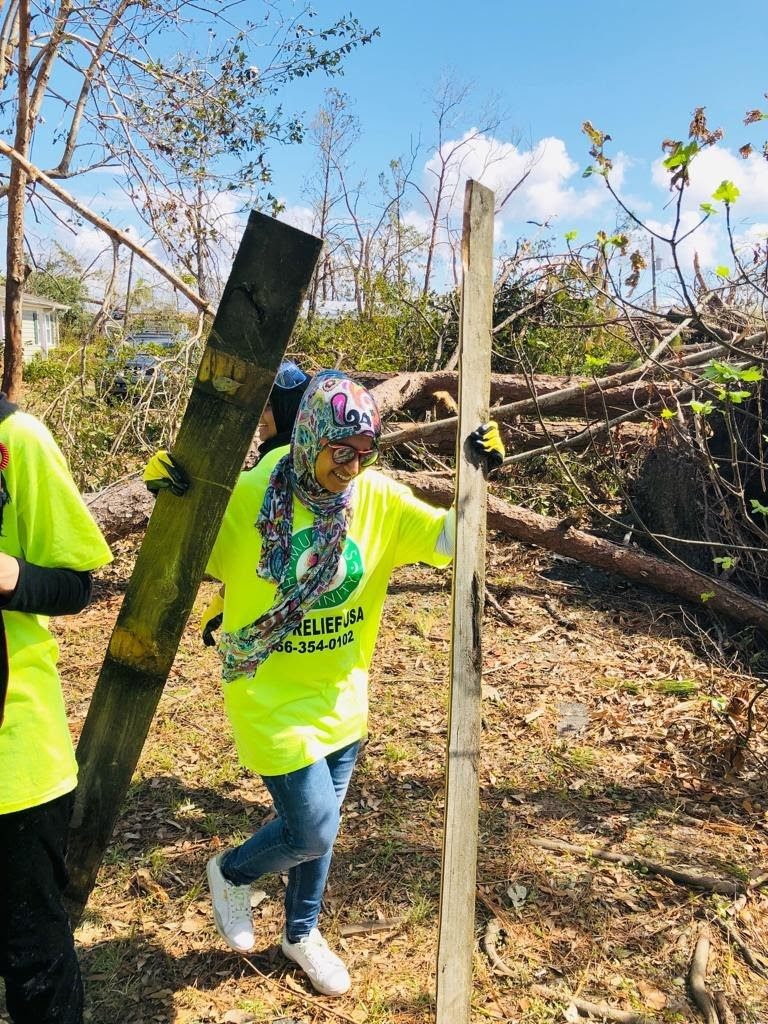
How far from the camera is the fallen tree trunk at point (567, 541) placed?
17.7ft

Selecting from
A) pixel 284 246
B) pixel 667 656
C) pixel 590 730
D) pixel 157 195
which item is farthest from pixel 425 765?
pixel 157 195

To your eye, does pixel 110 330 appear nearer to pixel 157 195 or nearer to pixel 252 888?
pixel 157 195

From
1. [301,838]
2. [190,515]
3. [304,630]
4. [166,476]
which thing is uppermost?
[166,476]

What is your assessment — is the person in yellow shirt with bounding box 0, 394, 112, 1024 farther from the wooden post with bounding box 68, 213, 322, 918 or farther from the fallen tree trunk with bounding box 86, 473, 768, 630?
the fallen tree trunk with bounding box 86, 473, 768, 630

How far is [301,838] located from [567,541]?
14.2ft

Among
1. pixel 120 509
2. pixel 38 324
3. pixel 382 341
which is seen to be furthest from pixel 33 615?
pixel 38 324

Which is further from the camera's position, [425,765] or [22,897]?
[425,765]

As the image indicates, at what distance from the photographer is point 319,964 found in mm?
2531

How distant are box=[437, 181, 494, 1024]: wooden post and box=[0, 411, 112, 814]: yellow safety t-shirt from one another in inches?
34.7

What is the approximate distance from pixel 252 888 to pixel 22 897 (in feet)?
4.78

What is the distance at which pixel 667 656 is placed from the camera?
5238 mm

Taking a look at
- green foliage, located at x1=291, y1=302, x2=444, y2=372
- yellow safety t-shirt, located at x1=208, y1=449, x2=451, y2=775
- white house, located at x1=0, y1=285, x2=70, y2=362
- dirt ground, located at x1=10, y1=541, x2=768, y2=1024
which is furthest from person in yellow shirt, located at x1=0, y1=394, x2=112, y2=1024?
white house, located at x1=0, y1=285, x2=70, y2=362

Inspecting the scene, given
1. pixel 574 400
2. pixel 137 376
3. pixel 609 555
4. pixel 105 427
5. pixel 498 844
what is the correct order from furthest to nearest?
pixel 137 376, pixel 574 400, pixel 105 427, pixel 609 555, pixel 498 844

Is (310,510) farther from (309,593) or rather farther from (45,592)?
(45,592)
